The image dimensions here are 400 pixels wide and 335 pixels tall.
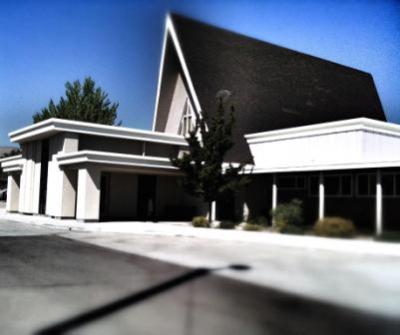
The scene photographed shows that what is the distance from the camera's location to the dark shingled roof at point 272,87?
2930 cm

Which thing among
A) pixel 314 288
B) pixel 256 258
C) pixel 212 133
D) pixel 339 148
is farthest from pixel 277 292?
pixel 339 148

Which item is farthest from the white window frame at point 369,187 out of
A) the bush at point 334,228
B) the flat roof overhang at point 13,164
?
Result: the flat roof overhang at point 13,164

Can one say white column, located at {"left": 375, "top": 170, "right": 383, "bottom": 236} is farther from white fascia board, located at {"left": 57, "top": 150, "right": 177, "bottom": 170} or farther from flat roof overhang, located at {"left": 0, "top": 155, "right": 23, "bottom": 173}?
flat roof overhang, located at {"left": 0, "top": 155, "right": 23, "bottom": 173}

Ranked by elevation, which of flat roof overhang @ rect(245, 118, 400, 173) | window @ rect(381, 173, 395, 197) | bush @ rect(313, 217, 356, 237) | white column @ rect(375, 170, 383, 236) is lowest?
bush @ rect(313, 217, 356, 237)

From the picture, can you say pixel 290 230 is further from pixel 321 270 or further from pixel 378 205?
pixel 321 270

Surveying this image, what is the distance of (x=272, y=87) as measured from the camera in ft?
107

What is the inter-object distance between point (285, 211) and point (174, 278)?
555 inches

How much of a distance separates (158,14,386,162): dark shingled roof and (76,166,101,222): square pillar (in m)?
7.75

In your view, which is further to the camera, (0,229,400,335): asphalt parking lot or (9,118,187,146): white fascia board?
(9,118,187,146): white fascia board

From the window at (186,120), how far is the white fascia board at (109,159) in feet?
19.5

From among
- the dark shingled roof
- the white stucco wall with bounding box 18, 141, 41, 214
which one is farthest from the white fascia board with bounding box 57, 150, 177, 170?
the white stucco wall with bounding box 18, 141, 41, 214

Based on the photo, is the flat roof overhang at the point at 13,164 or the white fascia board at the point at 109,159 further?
the flat roof overhang at the point at 13,164

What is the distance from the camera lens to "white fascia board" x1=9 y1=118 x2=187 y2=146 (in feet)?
86.8

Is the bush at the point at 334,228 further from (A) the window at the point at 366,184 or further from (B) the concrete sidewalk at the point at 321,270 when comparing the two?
(A) the window at the point at 366,184
